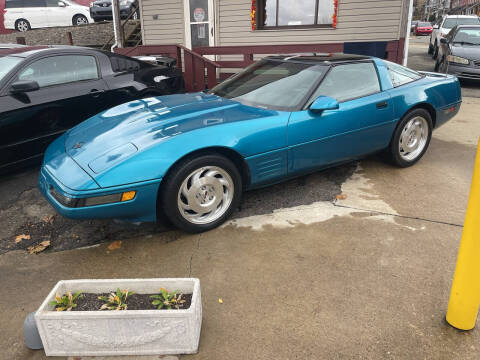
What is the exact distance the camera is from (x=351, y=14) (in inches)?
340

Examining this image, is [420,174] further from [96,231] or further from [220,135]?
[96,231]

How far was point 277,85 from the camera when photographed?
3840 mm

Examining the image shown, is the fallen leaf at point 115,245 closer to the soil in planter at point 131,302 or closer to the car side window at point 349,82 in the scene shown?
the soil in planter at point 131,302

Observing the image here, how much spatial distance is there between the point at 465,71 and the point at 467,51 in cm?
55

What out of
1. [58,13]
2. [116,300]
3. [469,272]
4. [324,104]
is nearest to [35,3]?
[58,13]

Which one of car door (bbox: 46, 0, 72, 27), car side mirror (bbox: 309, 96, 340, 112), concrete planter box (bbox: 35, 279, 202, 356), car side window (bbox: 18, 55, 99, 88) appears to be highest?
car door (bbox: 46, 0, 72, 27)

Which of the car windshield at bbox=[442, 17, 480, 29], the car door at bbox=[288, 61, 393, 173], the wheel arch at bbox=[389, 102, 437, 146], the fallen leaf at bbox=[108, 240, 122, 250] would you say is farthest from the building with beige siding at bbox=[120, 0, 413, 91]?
the car windshield at bbox=[442, 17, 480, 29]

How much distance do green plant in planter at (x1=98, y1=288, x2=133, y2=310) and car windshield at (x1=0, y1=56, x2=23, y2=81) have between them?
3.26 m

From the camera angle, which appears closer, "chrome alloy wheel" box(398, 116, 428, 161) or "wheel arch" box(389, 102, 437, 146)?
"wheel arch" box(389, 102, 437, 146)

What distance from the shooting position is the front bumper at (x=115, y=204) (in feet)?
8.85

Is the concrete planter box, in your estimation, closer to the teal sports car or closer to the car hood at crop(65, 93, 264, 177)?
the teal sports car

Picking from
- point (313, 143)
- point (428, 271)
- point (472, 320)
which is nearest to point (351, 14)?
point (313, 143)

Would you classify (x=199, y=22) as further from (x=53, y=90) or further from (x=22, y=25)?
(x=22, y=25)

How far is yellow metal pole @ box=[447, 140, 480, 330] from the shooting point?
1.91m
